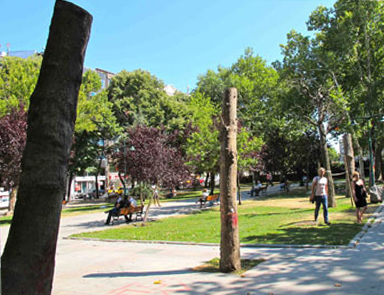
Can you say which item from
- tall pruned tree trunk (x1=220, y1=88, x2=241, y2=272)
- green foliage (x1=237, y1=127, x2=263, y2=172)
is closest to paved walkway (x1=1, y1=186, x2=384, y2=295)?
tall pruned tree trunk (x1=220, y1=88, x2=241, y2=272)

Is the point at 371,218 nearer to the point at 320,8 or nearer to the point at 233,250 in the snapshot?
the point at 233,250

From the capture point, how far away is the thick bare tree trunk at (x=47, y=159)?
2178mm

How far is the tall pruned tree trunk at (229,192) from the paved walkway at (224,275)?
15.0 inches

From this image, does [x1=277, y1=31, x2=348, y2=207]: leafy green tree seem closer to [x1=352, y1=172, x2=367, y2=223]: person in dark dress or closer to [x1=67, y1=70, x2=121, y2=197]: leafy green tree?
[x1=352, y1=172, x2=367, y2=223]: person in dark dress

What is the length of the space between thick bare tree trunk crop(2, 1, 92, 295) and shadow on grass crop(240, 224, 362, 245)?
6.73 m

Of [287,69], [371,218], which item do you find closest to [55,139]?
[371,218]

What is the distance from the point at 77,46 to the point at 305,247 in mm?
6622

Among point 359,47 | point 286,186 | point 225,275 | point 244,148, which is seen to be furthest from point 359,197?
point 286,186

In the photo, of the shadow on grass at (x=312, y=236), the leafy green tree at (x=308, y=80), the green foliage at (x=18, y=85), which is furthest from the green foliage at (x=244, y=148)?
the green foliage at (x=18, y=85)

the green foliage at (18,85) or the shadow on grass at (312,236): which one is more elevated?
the green foliage at (18,85)

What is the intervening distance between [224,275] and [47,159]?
14.3ft

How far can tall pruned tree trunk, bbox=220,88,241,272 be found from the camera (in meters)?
6.00

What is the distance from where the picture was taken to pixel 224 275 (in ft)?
19.0

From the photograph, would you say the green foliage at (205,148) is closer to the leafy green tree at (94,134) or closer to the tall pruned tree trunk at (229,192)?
the leafy green tree at (94,134)
